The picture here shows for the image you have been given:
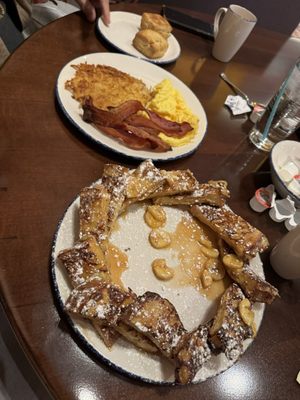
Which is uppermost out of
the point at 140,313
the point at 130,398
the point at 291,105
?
the point at 291,105

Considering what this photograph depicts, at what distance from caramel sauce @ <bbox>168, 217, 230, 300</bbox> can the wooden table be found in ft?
0.59

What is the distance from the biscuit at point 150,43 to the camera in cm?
169

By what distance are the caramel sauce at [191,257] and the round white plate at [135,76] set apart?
29cm

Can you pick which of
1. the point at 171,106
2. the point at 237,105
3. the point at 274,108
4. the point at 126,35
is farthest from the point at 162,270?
the point at 126,35

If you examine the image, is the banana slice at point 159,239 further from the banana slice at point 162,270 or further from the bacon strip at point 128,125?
the bacon strip at point 128,125

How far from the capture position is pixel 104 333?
2.66ft

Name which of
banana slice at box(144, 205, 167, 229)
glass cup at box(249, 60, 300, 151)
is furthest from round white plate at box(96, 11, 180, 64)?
banana slice at box(144, 205, 167, 229)

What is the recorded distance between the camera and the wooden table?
2.63 ft

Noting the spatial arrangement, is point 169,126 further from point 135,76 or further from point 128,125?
point 135,76

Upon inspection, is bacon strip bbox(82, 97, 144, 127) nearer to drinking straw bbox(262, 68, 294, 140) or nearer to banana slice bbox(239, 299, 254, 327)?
drinking straw bbox(262, 68, 294, 140)

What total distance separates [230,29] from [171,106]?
698mm

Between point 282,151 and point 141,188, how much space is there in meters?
0.71

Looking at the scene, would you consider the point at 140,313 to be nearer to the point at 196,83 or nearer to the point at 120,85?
the point at 120,85

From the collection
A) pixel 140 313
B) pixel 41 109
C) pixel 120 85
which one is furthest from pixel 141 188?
pixel 120 85
